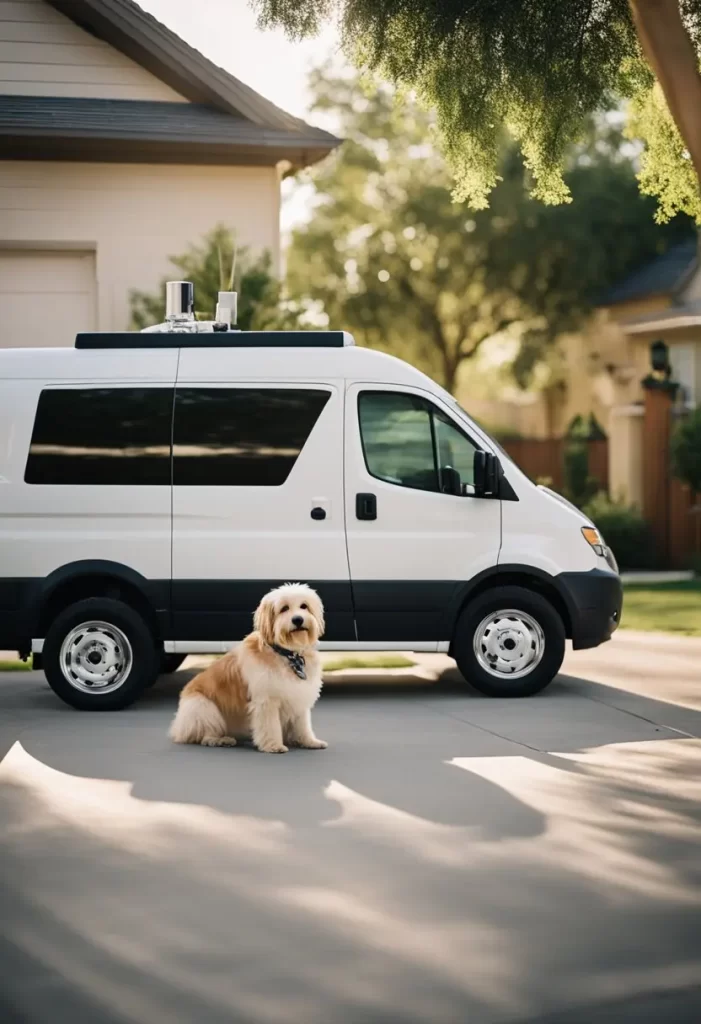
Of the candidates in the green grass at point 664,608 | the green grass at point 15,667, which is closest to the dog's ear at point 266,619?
the green grass at point 15,667

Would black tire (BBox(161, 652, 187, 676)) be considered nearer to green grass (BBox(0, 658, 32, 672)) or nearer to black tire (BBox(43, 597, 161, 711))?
green grass (BBox(0, 658, 32, 672))

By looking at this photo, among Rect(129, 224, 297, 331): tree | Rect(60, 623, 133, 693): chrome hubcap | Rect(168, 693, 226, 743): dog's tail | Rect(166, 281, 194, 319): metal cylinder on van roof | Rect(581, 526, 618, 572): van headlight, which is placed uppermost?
Rect(129, 224, 297, 331): tree

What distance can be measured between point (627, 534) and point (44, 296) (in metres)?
10.5

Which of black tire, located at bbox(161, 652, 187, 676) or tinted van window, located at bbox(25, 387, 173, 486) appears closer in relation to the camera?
tinted van window, located at bbox(25, 387, 173, 486)

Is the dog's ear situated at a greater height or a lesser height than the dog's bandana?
greater

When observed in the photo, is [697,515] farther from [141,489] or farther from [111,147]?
[141,489]

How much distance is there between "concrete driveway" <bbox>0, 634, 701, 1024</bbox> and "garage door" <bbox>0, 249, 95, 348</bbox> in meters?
8.91

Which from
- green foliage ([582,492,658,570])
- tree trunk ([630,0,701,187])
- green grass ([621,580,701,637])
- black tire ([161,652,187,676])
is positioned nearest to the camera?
tree trunk ([630,0,701,187])

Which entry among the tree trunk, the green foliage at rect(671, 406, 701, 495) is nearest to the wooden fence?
the green foliage at rect(671, 406, 701, 495)

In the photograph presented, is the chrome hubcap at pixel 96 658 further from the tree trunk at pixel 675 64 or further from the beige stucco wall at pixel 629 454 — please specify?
the beige stucco wall at pixel 629 454

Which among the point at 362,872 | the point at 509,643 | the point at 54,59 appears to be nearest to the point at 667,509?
Answer: the point at 54,59

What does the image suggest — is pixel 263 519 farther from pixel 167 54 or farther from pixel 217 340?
pixel 167 54

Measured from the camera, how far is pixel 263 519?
11.4 m

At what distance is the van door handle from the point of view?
37.3 feet
